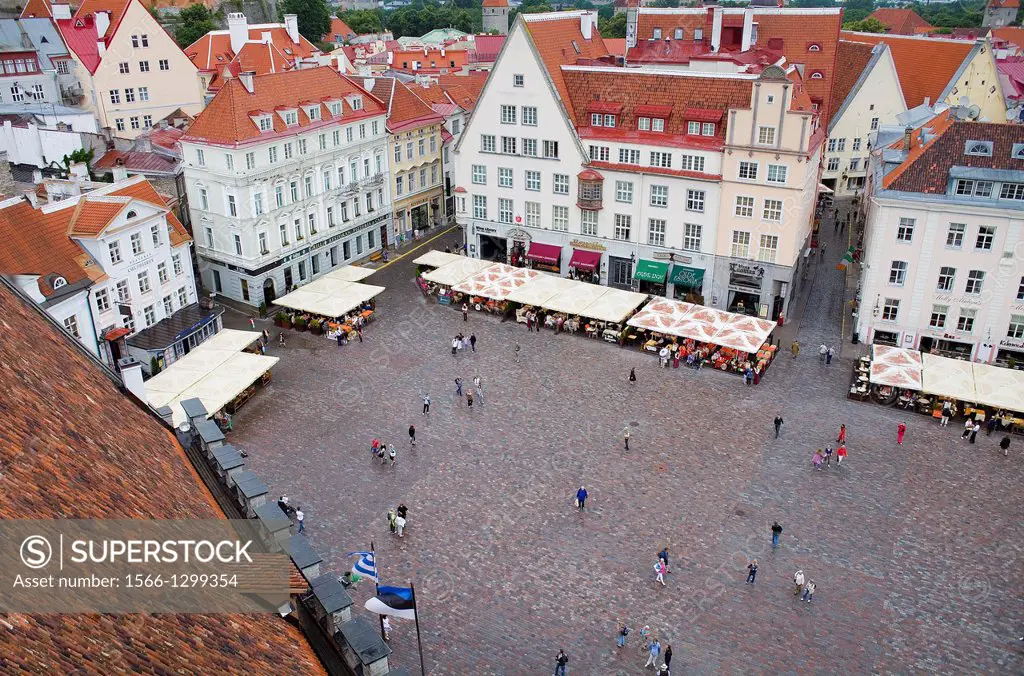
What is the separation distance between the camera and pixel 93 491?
1389 centimetres

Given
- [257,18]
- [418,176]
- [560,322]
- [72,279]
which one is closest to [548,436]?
[560,322]

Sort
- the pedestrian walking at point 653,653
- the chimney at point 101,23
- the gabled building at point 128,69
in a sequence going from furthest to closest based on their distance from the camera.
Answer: the chimney at point 101,23 → the gabled building at point 128,69 → the pedestrian walking at point 653,653

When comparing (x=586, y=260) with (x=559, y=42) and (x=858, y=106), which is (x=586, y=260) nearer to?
(x=559, y=42)

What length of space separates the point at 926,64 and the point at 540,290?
191ft

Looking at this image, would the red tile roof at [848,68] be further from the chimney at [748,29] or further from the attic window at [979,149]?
the attic window at [979,149]

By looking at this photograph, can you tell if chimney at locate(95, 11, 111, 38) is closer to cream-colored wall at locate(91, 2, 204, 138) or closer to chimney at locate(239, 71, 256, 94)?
cream-colored wall at locate(91, 2, 204, 138)

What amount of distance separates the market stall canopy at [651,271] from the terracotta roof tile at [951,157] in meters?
16.5

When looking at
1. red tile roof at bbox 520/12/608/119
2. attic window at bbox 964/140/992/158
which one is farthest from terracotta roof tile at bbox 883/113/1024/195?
red tile roof at bbox 520/12/608/119

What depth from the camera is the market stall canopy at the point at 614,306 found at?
56188 mm

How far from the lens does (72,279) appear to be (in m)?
43.4

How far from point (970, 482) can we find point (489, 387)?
26915 millimetres

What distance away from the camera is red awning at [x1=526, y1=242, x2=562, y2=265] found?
218 ft

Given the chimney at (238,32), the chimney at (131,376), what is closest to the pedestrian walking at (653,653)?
the chimney at (131,376)

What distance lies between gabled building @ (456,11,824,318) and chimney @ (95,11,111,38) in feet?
161
